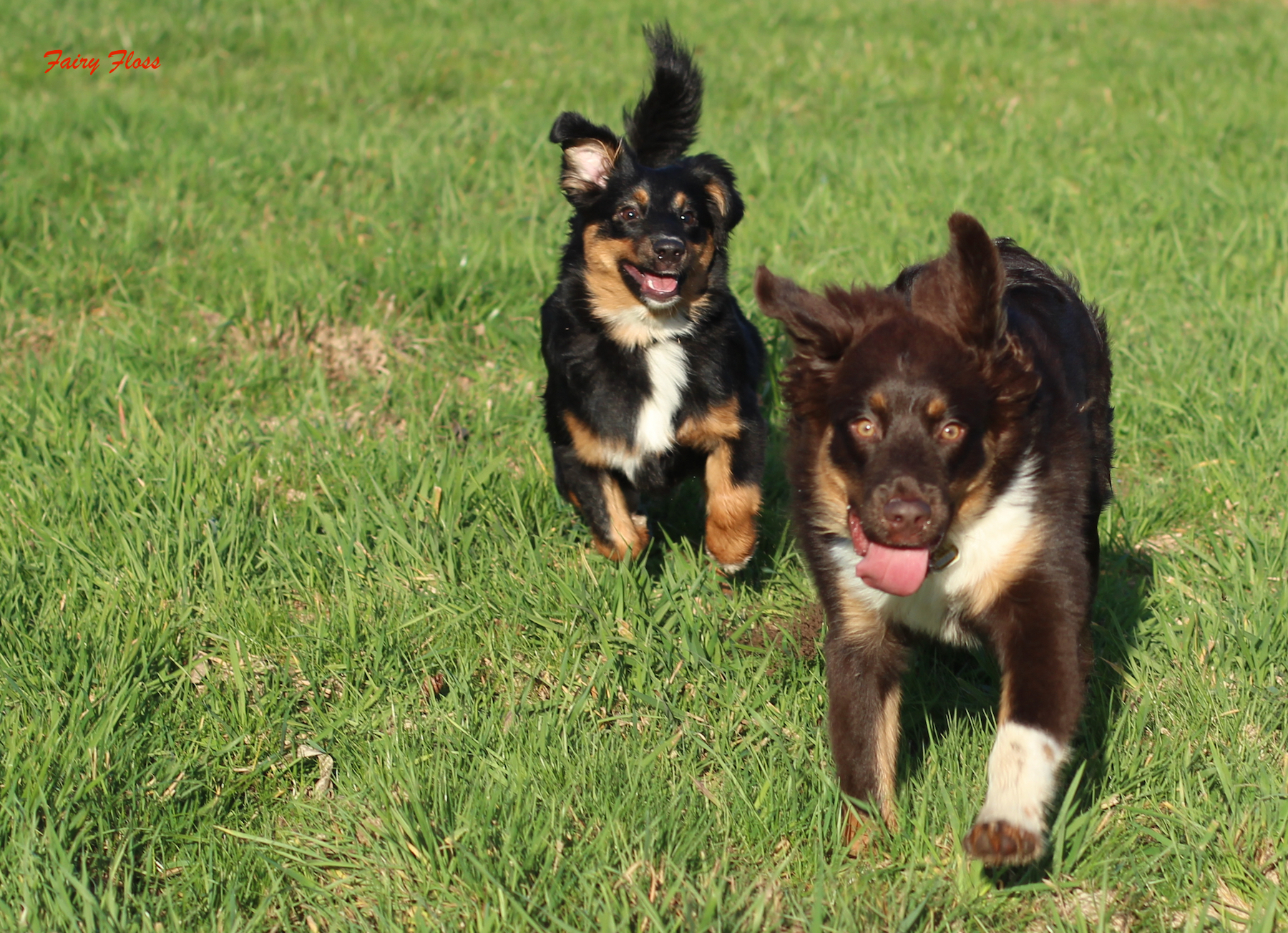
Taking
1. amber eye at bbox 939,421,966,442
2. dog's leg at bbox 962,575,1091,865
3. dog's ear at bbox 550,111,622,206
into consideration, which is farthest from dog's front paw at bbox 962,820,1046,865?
dog's ear at bbox 550,111,622,206

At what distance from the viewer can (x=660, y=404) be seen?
12.9ft

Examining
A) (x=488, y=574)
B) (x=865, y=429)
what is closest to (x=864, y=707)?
(x=865, y=429)

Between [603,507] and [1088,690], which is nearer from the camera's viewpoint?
[1088,690]

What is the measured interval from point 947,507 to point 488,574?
1.77m

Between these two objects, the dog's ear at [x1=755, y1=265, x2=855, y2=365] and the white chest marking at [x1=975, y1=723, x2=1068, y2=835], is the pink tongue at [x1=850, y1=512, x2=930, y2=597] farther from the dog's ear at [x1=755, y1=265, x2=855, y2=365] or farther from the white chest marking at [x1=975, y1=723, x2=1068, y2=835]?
the dog's ear at [x1=755, y1=265, x2=855, y2=365]

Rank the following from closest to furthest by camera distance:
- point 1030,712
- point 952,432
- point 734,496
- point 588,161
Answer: point 1030,712 < point 952,432 < point 734,496 < point 588,161

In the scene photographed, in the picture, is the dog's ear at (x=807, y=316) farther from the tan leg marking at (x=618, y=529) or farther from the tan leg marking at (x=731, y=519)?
the tan leg marking at (x=618, y=529)

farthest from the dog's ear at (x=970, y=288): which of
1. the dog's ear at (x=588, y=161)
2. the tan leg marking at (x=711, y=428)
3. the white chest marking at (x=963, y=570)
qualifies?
the dog's ear at (x=588, y=161)

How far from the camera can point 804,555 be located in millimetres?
2932

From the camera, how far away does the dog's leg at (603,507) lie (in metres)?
3.87

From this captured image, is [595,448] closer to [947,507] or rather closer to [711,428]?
[711,428]

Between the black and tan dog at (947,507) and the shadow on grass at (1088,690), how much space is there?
0.31m

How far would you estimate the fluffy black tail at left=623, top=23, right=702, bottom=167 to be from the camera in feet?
14.5

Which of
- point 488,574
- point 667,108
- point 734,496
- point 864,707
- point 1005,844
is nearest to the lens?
point 1005,844
